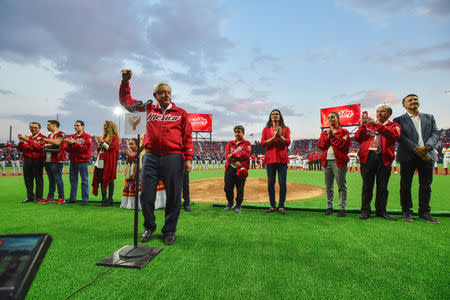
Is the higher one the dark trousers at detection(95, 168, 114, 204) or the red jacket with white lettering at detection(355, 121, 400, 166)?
the red jacket with white lettering at detection(355, 121, 400, 166)

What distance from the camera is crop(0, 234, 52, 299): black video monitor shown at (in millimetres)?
867

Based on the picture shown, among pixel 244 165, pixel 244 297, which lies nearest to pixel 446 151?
pixel 244 165

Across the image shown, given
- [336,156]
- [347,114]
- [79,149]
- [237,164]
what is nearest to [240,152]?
[237,164]

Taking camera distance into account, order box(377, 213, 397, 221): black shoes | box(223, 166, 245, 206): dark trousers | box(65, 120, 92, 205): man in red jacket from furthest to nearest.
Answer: box(65, 120, 92, 205): man in red jacket < box(223, 166, 245, 206): dark trousers < box(377, 213, 397, 221): black shoes

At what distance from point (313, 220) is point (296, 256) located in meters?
1.72

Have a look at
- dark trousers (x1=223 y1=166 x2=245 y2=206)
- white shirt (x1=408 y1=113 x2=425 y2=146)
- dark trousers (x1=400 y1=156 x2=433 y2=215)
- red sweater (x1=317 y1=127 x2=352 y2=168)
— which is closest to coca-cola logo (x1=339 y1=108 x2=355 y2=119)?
white shirt (x1=408 y1=113 x2=425 y2=146)

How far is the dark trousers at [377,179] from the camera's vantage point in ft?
13.6

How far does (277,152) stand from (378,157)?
1851 mm

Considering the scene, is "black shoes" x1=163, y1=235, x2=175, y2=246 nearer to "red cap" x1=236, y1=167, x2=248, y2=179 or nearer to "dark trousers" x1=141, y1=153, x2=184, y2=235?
"dark trousers" x1=141, y1=153, x2=184, y2=235

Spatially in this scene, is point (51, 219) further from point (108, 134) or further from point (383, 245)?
point (383, 245)

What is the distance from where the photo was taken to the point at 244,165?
4859 mm

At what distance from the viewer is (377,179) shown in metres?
4.21

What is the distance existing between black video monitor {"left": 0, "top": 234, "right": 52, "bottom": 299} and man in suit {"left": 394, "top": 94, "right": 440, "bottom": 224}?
16.6 feet

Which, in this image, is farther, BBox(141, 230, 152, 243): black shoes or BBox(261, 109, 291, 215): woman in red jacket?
BBox(261, 109, 291, 215): woman in red jacket
